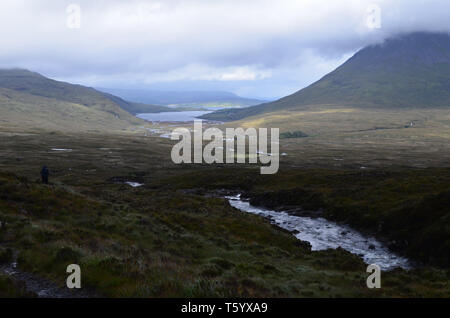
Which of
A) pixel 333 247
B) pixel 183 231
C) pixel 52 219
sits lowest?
pixel 333 247

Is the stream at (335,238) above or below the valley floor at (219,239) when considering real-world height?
below

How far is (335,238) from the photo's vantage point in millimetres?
44781

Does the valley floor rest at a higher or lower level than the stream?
higher

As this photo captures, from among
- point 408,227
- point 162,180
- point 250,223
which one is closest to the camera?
point 408,227

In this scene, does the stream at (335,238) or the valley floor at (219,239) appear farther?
the stream at (335,238)

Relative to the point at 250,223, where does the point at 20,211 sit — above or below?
above

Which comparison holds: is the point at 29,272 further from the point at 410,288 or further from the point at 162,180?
the point at 162,180

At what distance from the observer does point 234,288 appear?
50.6ft

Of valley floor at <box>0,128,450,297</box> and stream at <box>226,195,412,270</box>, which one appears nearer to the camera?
valley floor at <box>0,128,450,297</box>

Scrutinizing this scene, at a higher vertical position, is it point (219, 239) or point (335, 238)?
point (219, 239)

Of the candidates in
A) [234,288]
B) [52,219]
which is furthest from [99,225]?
[234,288]

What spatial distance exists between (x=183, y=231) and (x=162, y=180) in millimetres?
58387

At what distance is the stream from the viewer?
3635cm

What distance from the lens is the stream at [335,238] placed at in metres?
36.3
